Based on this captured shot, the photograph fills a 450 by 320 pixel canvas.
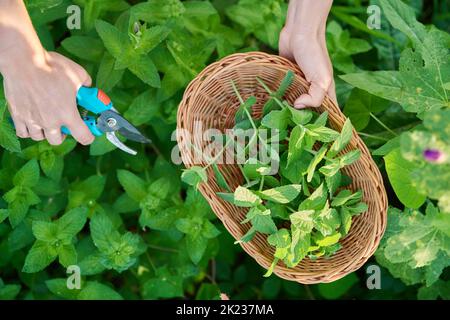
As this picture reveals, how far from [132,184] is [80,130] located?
217 mm

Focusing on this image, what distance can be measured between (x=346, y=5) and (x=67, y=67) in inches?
32.6

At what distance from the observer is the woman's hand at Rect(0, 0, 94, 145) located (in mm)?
953

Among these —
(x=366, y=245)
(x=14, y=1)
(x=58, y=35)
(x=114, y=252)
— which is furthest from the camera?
(x=58, y=35)

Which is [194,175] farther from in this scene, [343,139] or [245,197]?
[343,139]

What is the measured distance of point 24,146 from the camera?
125 cm

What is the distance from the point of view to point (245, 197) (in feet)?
3.35

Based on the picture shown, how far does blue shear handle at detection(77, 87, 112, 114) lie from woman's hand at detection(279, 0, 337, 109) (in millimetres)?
334

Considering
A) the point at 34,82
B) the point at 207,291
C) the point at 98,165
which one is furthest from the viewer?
the point at 207,291

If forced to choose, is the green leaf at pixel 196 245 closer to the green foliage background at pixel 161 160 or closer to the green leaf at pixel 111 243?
the green foliage background at pixel 161 160

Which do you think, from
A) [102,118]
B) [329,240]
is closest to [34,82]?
[102,118]

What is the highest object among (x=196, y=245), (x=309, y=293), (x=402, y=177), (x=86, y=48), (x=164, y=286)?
(x=86, y=48)

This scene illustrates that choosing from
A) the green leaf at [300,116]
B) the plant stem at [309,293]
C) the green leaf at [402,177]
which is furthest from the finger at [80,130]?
the plant stem at [309,293]
